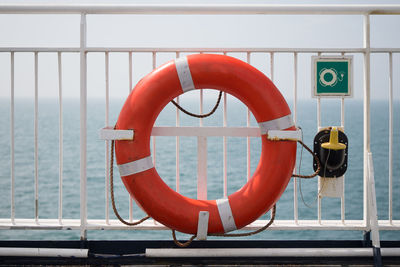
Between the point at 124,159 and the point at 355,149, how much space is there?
3011 cm

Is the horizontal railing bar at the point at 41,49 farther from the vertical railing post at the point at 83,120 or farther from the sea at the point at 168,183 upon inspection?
the sea at the point at 168,183

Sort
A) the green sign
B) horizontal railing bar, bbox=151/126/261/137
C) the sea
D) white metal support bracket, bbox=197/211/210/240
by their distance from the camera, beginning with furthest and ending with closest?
the sea < the green sign < horizontal railing bar, bbox=151/126/261/137 < white metal support bracket, bbox=197/211/210/240

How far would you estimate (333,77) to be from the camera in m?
1.85

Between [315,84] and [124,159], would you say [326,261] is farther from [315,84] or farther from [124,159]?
[124,159]

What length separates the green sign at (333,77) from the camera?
184 cm

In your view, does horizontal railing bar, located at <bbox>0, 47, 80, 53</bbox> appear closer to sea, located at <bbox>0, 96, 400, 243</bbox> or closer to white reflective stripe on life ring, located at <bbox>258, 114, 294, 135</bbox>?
white reflective stripe on life ring, located at <bbox>258, 114, 294, 135</bbox>

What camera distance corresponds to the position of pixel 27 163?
867 inches

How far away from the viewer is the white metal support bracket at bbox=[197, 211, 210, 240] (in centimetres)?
163

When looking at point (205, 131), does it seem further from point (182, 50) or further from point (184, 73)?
point (182, 50)

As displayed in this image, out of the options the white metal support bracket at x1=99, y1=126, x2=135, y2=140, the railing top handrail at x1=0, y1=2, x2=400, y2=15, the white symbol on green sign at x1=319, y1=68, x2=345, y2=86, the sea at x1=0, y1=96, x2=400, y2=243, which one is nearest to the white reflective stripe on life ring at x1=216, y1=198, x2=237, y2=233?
the white metal support bracket at x1=99, y1=126, x2=135, y2=140

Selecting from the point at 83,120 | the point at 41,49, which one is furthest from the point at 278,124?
the point at 41,49

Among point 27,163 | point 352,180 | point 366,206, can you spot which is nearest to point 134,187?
point 366,206

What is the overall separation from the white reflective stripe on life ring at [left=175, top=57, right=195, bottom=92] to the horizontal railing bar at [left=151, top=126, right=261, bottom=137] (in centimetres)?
19

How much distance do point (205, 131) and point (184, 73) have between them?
0.90ft
